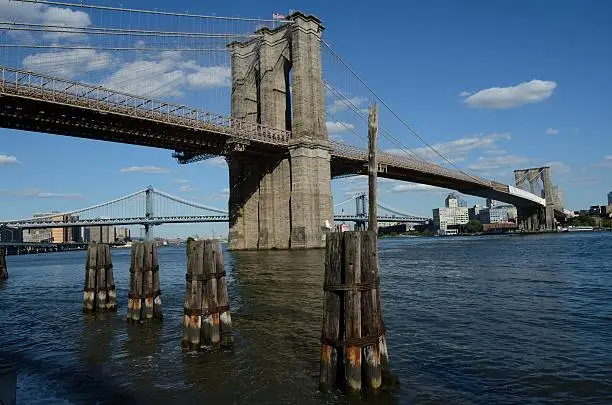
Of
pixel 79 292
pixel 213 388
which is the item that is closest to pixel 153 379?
pixel 213 388

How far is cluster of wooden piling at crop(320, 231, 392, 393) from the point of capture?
627 centimetres

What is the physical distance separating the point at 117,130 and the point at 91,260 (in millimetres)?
31980

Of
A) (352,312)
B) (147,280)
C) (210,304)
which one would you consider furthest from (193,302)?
(352,312)

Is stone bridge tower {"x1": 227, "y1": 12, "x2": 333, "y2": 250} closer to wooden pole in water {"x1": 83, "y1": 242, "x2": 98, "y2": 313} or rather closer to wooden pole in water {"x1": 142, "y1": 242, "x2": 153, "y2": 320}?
wooden pole in water {"x1": 83, "y1": 242, "x2": 98, "y2": 313}

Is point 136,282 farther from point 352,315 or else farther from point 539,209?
point 539,209

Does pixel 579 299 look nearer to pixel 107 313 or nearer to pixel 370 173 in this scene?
pixel 370 173

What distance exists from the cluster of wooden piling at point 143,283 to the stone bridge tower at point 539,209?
345 ft

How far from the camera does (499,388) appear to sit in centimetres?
680

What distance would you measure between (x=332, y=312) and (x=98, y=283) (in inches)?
410

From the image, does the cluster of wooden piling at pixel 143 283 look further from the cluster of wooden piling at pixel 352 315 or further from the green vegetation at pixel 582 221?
the green vegetation at pixel 582 221

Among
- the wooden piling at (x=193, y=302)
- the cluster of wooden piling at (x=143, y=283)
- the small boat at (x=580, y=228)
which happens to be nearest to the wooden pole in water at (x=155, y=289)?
the cluster of wooden piling at (x=143, y=283)

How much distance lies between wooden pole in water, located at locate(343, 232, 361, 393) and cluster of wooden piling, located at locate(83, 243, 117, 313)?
10202 mm

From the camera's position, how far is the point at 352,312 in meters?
6.27

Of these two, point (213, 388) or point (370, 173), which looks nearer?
point (213, 388)
